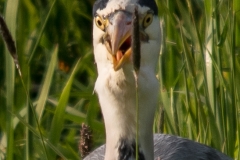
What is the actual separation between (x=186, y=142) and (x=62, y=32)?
1.65 metres

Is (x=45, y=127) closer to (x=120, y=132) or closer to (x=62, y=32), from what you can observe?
(x=62, y=32)

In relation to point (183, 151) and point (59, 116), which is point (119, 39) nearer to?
point (59, 116)

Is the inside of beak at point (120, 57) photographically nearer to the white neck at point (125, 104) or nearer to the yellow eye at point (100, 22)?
the white neck at point (125, 104)

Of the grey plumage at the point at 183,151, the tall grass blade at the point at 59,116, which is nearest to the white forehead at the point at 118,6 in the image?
the tall grass blade at the point at 59,116

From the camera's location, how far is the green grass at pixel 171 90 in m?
2.89

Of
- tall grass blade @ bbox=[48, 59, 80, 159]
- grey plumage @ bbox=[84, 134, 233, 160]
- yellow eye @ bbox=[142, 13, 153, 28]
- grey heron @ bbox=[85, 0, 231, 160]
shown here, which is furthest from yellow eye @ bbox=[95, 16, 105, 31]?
grey plumage @ bbox=[84, 134, 233, 160]

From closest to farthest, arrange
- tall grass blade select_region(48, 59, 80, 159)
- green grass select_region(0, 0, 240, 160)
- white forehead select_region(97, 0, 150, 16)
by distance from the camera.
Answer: white forehead select_region(97, 0, 150, 16) → green grass select_region(0, 0, 240, 160) → tall grass blade select_region(48, 59, 80, 159)

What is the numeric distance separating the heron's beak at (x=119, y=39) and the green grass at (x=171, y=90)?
28 centimetres

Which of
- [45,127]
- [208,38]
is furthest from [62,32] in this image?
[208,38]

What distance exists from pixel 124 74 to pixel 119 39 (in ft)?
0.35

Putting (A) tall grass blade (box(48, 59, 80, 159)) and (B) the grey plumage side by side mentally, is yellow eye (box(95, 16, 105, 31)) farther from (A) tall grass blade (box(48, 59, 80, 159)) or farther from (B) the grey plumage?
(B) the grey plumage

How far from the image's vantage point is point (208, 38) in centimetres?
319

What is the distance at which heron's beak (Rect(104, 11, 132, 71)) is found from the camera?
2416 mm

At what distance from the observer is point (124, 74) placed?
2.48 meters
